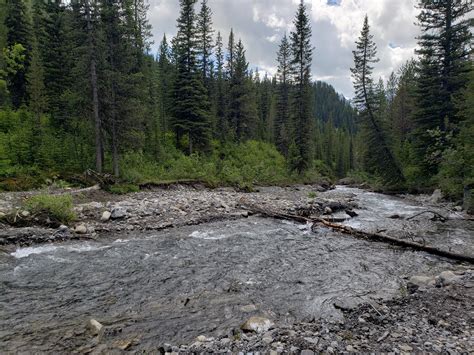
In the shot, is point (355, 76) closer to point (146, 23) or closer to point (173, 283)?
point (146, 23)

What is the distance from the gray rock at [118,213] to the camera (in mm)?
12922

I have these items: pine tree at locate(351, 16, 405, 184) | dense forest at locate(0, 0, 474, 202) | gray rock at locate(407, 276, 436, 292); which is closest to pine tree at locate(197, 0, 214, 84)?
dense forest at locate(0, 0, 474, 202)

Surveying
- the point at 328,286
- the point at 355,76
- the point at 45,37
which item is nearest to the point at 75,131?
the point at 45,37

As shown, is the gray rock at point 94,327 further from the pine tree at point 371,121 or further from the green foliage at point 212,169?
the pine tree at point 371,121

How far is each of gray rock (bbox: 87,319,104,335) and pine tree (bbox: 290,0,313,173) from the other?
29.7m

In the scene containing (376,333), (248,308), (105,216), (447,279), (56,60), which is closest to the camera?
(376,333)

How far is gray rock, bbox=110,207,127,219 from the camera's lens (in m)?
12.9

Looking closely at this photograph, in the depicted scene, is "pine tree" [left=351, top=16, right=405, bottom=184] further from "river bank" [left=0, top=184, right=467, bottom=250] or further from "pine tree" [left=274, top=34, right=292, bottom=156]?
"pine tree" [left=274, top=34, right=292, bottom=156]

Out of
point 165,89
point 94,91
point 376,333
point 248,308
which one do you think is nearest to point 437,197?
point 376,333

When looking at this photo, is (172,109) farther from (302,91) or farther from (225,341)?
(225,341)

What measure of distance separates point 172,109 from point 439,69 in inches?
977

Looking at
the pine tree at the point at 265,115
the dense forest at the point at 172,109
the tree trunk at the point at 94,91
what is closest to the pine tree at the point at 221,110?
the dense forest at the point at 172,109

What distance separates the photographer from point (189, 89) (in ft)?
102

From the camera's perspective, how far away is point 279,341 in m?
4.54
